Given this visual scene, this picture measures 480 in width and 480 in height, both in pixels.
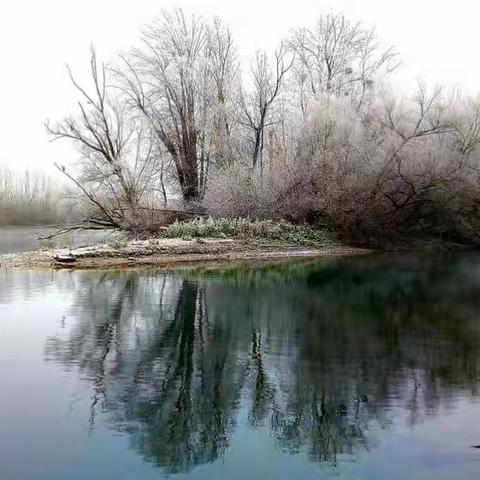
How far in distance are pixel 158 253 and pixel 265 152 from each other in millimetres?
14271

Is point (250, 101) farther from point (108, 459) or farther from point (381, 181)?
point (108, 459)

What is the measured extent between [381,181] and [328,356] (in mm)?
21687

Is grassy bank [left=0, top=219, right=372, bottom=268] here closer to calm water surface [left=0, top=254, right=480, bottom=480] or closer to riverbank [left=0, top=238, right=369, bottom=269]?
riverbank [left=0, top=238, right=369, bottom=269]

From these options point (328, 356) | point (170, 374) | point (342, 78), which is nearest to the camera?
point (170, 374)

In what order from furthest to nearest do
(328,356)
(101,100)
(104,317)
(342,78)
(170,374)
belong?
(342,78) < (101,100) < (104,317) < (328,356) < (170,374)

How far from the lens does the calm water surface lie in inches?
210

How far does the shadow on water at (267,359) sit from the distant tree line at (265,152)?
1253 cm

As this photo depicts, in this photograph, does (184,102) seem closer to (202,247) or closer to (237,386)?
(202,247)

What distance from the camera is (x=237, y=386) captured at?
24.0 ft

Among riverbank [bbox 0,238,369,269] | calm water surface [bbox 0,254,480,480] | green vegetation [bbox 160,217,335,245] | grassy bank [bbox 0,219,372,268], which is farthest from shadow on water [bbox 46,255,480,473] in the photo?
green vegetation [bbox 160,217,335,245]

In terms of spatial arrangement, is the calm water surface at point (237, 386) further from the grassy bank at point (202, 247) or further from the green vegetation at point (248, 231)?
the green vegetation at point (248, 231)

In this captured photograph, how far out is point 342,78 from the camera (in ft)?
127

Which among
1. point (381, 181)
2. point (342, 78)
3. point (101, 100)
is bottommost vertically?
point (381, 181)

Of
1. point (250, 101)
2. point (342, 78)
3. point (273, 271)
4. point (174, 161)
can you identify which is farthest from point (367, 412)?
point (342, 78)
